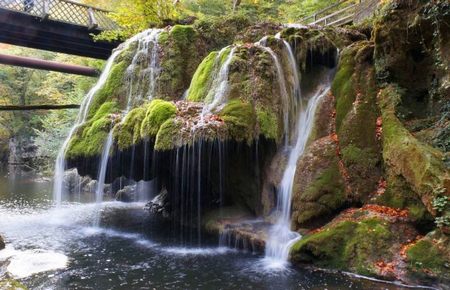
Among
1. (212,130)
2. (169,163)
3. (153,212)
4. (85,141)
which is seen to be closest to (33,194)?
(153,212)

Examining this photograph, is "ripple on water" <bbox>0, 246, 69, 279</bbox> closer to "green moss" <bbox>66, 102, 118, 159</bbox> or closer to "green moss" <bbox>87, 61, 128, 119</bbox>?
"green moss" <bbox>66, 102, 118, 159</bbox>

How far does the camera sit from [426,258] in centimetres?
799

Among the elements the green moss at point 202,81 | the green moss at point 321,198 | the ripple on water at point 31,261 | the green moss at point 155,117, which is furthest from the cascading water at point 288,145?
the ripple on water at point 31,261

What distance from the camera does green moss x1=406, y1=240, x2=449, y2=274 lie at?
7797 millimetres

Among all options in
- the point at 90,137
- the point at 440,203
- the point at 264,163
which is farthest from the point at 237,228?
the point at 90,137

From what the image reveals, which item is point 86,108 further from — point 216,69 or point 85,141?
point 216,69

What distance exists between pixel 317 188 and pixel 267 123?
2.46 m

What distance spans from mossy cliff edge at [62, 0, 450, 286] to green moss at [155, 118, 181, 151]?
0.03 metres

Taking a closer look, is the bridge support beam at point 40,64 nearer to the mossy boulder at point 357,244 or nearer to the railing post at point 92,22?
the railing post at point 92,22

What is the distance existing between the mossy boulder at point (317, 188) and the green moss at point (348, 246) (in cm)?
73

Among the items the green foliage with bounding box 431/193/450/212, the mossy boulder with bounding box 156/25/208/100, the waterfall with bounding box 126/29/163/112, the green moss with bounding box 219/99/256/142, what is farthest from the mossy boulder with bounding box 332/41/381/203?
the waterfall with bounding box 126/29/163/112

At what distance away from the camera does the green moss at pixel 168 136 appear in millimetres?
10875

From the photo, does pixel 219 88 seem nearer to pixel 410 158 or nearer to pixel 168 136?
pixel 168 136

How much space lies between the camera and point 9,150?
3997cm
